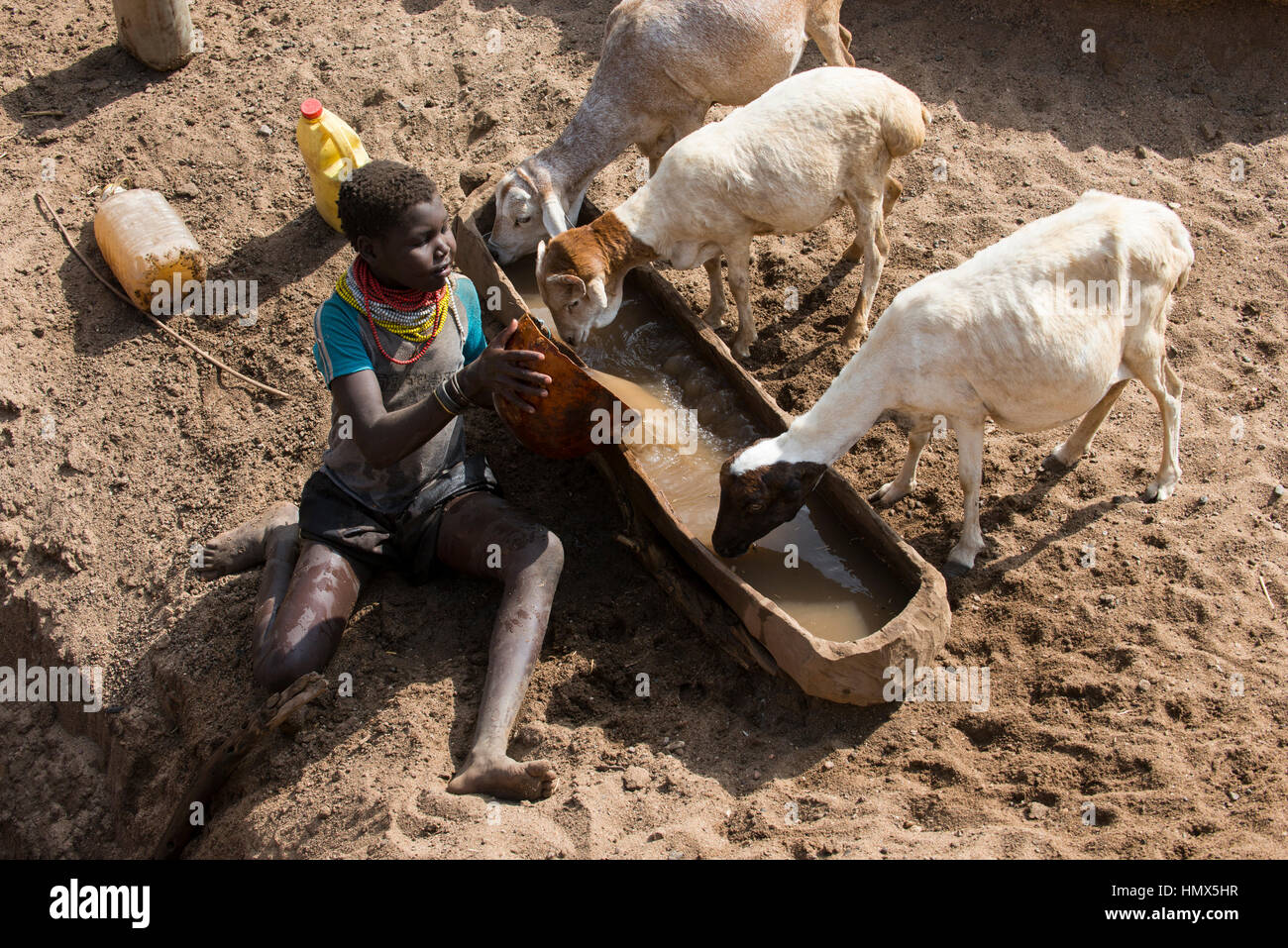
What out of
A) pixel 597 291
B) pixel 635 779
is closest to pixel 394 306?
pixel 597 291

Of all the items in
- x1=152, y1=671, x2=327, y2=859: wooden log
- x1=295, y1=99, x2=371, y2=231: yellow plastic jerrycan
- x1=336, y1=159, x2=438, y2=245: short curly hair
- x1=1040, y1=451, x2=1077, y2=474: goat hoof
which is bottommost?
x1=152, y1=671, x2=327, y2=859: wooden log

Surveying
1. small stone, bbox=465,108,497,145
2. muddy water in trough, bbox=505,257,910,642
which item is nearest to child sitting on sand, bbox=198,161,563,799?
muddy water in trough, bbox=505,257,910,642

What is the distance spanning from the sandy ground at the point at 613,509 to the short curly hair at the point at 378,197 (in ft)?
5.67

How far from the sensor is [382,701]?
4266mm

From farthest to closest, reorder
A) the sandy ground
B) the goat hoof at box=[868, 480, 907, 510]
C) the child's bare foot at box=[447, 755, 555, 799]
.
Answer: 1. the goat hoof at box=[868, 480, 907, 510]
2. the sandy ground
3. the child's bare foot at box=[447, 755, 555, 799]

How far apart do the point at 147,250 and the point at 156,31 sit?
2.40 meters

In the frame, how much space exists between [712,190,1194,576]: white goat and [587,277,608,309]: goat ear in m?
1.64

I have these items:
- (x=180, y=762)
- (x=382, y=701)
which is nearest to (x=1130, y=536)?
(x=382, y=701)

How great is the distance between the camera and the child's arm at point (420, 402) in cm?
388

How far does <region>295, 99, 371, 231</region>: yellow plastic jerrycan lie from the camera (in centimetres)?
647

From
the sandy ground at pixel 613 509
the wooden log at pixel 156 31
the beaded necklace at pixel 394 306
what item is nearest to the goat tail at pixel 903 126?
the sandy ground at pixel 613 509

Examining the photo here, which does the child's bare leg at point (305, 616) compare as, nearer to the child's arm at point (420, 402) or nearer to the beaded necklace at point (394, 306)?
the child's arm at point (420, 402)

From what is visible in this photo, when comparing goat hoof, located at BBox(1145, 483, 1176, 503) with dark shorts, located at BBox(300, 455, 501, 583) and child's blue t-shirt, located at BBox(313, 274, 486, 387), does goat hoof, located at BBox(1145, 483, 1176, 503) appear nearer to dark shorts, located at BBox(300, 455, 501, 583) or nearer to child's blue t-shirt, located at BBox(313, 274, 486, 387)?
dark shorts, located at BBox(300, 455, 501, 583)

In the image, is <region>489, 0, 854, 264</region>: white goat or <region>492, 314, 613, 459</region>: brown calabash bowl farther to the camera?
<region>489, 0, 854, 264</region>: white goat
